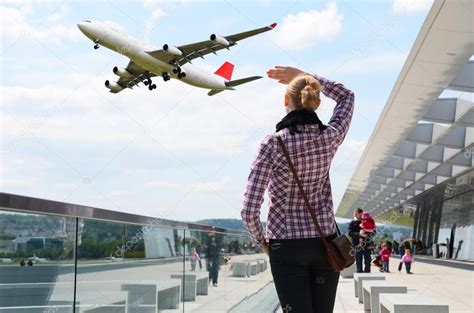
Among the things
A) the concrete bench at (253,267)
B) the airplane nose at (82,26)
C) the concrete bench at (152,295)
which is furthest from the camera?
the airplane nose at (82,26)

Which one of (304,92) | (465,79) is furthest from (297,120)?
(465,79)

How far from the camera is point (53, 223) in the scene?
10.9 feet

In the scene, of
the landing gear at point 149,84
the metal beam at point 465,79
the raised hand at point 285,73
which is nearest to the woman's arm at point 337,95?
the raised hand at point 285,73

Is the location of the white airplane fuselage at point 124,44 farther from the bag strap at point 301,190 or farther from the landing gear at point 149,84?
the bag strap at point 301,190

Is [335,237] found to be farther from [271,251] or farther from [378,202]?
[378,202]

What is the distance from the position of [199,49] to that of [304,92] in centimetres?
3546

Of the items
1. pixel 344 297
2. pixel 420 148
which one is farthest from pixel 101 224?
pixel 420 148

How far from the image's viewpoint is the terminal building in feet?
57.1

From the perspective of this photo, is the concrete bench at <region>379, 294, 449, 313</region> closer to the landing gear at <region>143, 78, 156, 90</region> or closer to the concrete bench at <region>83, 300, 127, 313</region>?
the concrete bench at <region>83, 300, 127, 313</region>

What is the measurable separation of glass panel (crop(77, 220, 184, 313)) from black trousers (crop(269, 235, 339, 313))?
42.2 inches

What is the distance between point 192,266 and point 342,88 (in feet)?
10.7

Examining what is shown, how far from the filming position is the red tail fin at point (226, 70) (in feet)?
186

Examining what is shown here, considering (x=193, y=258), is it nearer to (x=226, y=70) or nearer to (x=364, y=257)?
(x=364, y=257)

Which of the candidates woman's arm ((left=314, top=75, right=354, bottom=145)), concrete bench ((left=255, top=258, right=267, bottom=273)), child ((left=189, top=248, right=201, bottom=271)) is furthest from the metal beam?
woman's arm ((left=314, top=75, right=354, bottom=145))
